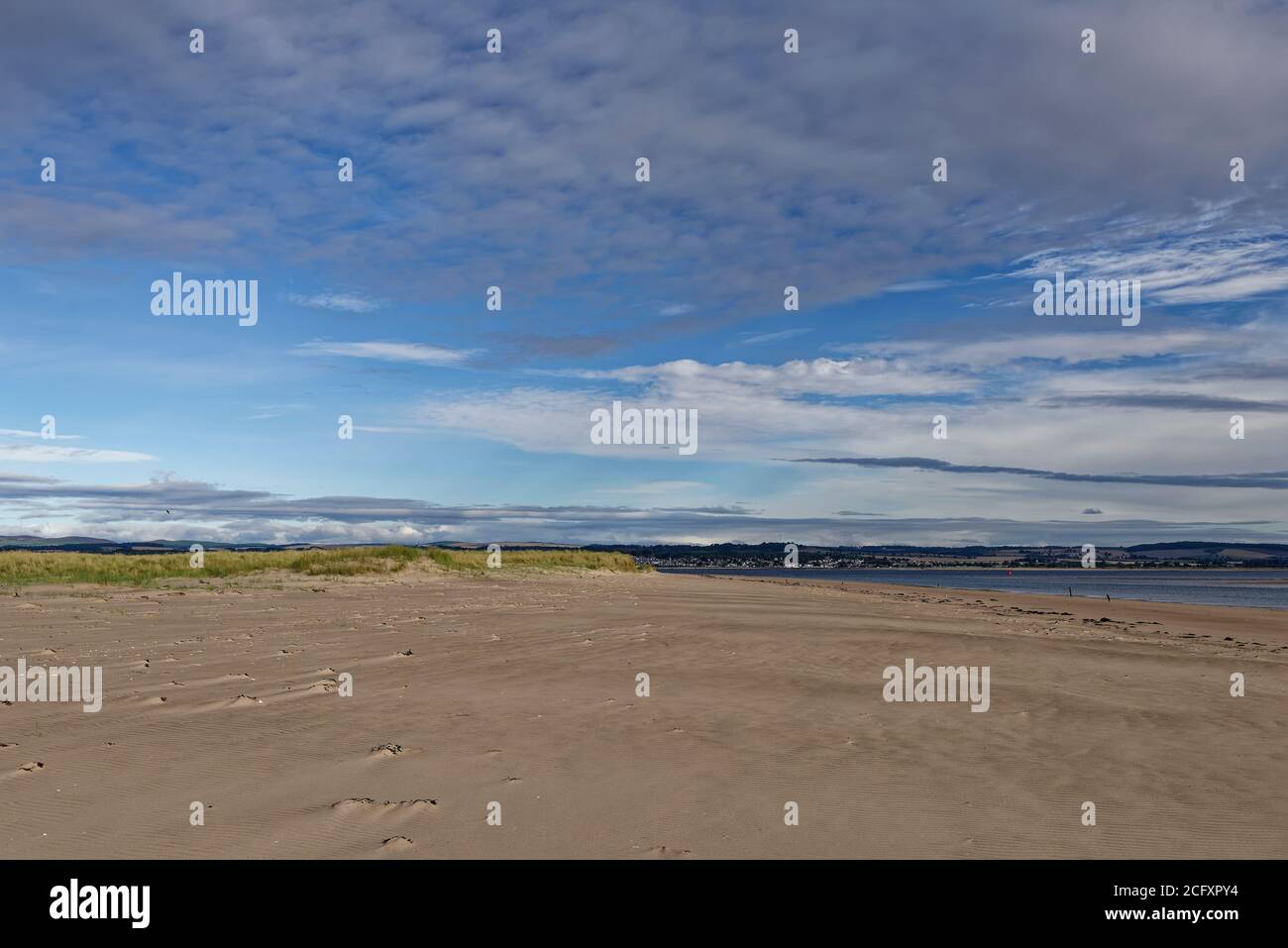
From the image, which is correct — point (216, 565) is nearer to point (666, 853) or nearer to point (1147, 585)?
point (666, 853)

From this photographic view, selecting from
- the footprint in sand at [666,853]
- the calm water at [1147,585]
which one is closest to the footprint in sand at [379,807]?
the footprint in sand at [666,853]

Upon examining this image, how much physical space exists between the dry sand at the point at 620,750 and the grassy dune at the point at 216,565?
18.4m

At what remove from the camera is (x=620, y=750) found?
830 cm

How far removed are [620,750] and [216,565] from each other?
3632cm

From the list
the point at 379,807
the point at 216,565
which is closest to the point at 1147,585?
the point at 216,565

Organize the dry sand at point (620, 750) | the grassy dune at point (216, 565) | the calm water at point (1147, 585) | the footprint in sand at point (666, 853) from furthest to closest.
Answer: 1. the calm water at point (1147, 585)
2. the grassy dune at point (216, 565)
3. the dry sand at point (620, 750)
4. the footprint in sand at point (666, 853)

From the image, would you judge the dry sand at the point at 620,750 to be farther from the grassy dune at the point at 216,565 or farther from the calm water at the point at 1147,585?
the calm water at the point at 1147,585

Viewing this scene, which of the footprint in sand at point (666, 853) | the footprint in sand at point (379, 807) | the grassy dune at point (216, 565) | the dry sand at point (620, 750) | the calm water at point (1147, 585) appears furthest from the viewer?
the calm water at point (1147, 585)

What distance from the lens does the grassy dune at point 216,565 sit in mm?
33031
